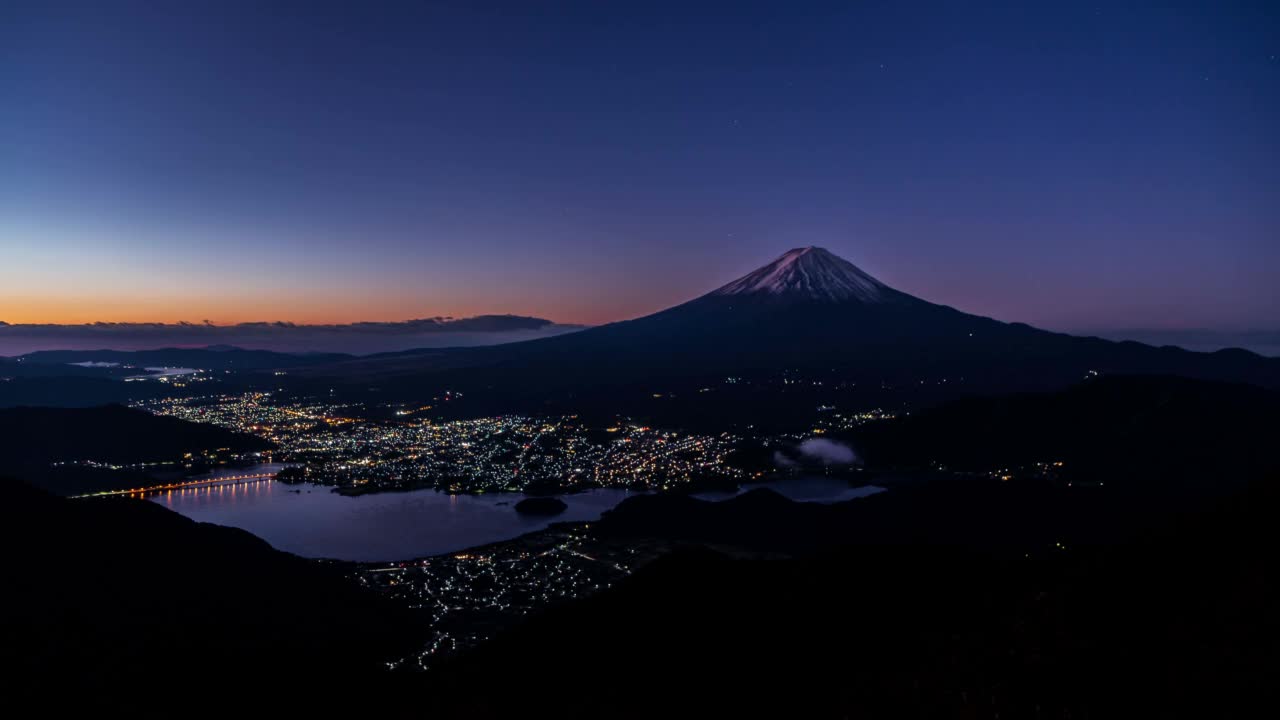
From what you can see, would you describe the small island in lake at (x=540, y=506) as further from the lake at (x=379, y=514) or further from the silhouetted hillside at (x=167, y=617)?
the silhouetted hillside at (x=167, y=617)

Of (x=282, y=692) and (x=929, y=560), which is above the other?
(x=929, y=560)

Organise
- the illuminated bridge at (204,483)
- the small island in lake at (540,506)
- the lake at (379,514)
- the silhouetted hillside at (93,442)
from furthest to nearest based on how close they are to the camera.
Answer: the silhouetted hillside at (93,442), the illuminated bridge at (204,483), the small island in lake at (540,506), the lake at (379,514)

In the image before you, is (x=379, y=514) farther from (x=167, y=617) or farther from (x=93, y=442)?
(x=93, y=442)

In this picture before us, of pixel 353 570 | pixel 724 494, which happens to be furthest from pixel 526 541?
pixel 724 494

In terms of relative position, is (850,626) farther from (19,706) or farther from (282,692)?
(19,706)

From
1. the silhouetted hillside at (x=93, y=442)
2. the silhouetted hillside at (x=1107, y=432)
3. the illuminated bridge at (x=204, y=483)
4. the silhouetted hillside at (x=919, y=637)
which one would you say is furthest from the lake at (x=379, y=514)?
the silhouetted hillside at (x=919, y=637)
